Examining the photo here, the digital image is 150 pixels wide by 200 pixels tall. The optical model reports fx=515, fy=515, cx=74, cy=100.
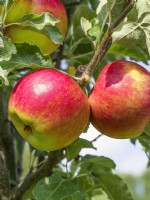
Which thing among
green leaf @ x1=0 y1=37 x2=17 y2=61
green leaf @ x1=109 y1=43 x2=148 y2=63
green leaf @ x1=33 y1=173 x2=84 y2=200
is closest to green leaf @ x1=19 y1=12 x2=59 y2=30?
green leaf @ x1=0 y1=37 x2=17 y2=61

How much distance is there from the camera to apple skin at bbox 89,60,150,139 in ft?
3.91

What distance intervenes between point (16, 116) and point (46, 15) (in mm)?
250

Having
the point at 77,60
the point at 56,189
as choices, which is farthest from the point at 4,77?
the point at 77,60

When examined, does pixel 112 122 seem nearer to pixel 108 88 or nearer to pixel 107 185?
pixel 108 88

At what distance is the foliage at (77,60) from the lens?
120cm

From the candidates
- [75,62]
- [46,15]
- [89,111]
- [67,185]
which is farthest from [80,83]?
[75,62]

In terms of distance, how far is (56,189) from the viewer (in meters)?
1.41

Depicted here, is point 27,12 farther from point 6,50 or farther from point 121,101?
point 121,101

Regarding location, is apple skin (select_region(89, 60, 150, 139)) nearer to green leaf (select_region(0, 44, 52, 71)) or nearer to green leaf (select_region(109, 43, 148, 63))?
green leaf (select_region(0, 44, 52, 71))

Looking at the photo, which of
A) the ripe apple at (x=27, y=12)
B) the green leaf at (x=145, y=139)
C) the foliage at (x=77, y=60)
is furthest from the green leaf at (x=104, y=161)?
the ripe apple at (x=27, y=12)

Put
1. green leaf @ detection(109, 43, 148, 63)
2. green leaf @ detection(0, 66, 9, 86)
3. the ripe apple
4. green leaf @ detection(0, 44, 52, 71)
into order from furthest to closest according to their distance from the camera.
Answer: green leaf @ detection(109, 43, 148, 63)
the ripe apple
green leaf @ detection(0, 44, 52, 71)
green leaf @ detection(0, 66, 9, 86)

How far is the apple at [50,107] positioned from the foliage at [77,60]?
0.05 metres

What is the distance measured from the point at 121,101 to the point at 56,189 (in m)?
0.37

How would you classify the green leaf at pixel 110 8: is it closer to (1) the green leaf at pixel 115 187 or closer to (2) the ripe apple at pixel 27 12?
(2) the ripe apple at pixel 27 12
